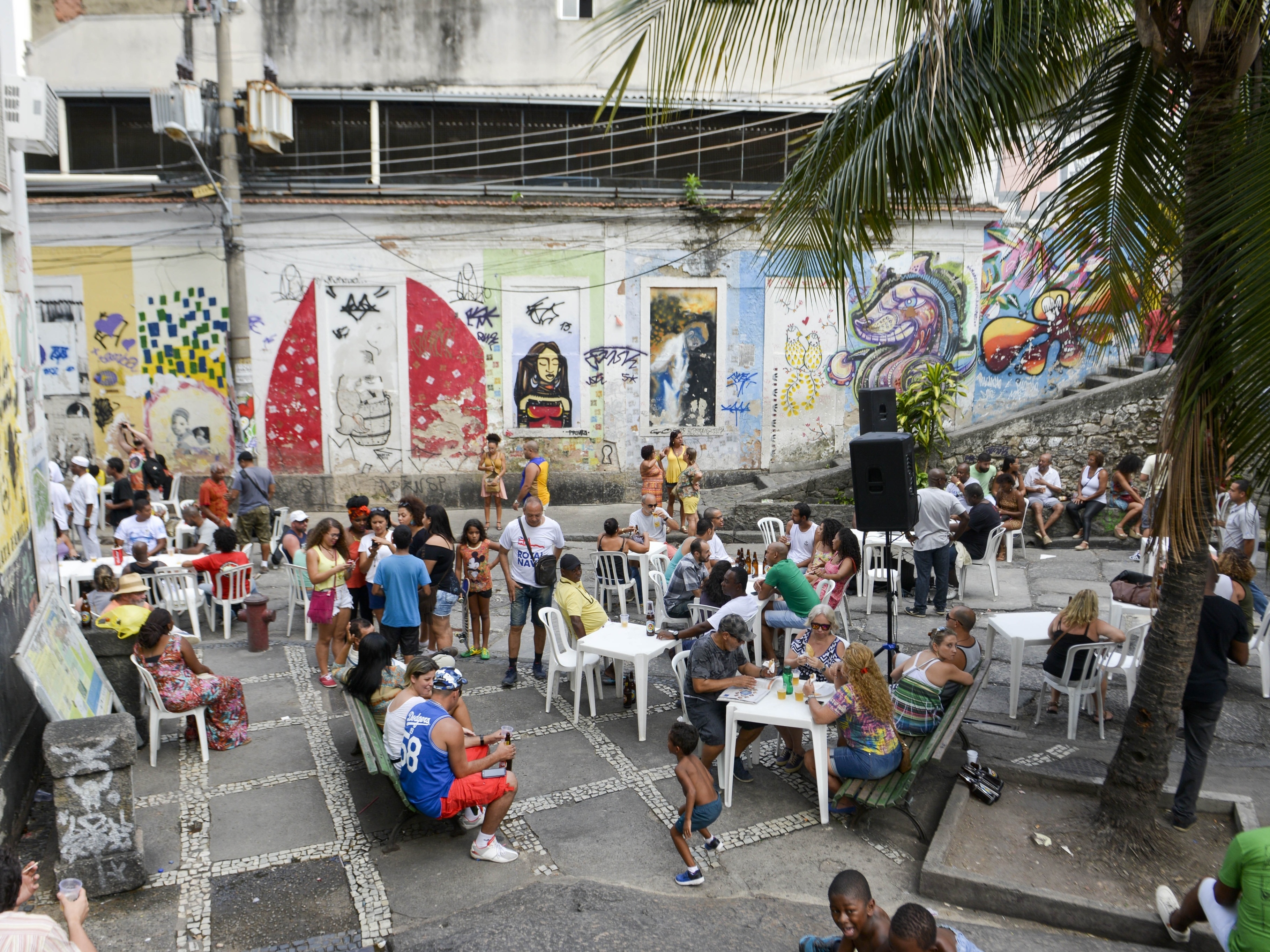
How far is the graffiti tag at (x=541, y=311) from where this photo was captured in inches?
657

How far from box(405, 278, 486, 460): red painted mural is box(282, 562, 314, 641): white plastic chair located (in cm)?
670

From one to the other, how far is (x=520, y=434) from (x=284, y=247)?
5177 millimetres

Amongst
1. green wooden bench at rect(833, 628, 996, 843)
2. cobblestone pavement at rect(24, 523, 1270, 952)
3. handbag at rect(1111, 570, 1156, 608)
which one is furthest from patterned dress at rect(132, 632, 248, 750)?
handbag at rect(1111, 570, 1156, 608)

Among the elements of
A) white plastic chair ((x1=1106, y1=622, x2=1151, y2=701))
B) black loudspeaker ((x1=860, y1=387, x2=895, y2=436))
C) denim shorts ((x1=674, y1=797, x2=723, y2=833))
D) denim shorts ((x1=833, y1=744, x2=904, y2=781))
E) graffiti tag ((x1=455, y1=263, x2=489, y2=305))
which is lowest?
denim shorts ((x1=674, y1=797, x2=723, y2=833))

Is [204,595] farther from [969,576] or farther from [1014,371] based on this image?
[1014,371]

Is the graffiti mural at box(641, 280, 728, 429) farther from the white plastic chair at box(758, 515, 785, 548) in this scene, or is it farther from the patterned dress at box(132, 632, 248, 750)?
the patterned dress at box(132, 632, 248, 750)

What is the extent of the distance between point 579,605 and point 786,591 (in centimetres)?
181

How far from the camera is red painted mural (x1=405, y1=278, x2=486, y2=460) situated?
54.2ft

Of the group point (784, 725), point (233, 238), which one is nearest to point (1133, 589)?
point (784, 725)

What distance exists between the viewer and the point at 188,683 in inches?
274

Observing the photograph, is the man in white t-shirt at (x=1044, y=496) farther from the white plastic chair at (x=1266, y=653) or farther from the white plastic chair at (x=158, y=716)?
the white plastic chair at (x=158, y=716)

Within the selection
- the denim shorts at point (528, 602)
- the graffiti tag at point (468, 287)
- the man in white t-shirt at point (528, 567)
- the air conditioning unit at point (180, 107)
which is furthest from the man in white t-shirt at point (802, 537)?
the air conditioning unit at point (180, 107)

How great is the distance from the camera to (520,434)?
1700 centimetres

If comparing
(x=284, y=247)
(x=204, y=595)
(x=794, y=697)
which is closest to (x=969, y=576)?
(x=794, y=697)
